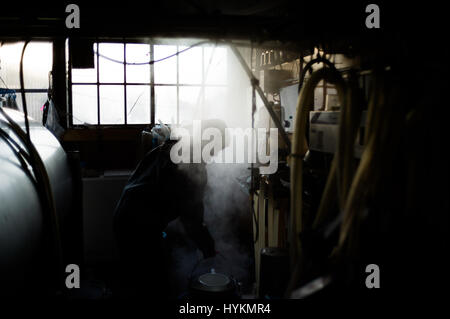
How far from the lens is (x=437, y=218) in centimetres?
153

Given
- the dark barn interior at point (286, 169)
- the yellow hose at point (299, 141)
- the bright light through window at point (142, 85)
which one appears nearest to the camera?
the dark barn interior at point (286, 169)

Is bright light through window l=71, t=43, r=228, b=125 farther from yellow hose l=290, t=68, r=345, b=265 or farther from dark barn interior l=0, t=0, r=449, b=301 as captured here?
yellow hose l=290, t=68, r=345, b=265

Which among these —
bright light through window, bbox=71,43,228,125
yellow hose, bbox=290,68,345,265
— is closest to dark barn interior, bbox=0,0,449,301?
yellow hose, bbox=290,68,345,265

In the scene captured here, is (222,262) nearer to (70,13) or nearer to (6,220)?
(6,220)

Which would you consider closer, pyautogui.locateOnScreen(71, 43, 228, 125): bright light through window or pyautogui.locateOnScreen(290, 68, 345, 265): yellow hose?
pyautogui.locateOnScreen(290, 68, 345, 265): yellow hose

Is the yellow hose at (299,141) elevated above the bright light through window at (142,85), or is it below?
below

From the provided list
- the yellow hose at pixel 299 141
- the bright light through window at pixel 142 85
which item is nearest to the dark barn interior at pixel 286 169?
the yellow hose at pixel 299 141

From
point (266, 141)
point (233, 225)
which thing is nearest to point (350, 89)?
point (266, 141)

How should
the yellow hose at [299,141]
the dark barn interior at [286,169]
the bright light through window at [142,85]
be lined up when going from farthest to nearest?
the bright light through window at [142,85] < the yellow hose at [299,141] < the dark barn interior at [286,169]

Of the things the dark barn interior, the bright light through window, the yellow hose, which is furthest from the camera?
the bright light through window

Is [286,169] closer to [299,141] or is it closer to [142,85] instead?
[299,141]

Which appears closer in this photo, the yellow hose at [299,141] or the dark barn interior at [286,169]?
the dark barn interior at [286,169]

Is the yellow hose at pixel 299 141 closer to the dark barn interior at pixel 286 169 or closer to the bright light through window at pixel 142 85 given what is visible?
the dark barn interior at pixel 286 169

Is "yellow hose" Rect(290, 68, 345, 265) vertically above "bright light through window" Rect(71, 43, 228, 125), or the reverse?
"bright light through window" Rect(71, 43, 228, 125)
